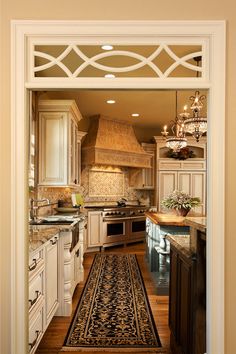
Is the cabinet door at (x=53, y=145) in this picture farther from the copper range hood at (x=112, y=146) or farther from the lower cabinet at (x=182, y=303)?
the lower cabinet at (x=182, y=303)

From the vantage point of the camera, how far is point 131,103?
21.0 feet

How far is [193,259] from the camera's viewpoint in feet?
6.76

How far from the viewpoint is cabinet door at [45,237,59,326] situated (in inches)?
113

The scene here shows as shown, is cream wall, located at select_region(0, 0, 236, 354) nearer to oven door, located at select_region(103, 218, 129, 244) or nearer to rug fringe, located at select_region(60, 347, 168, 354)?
rug fringe, located at select_region(60, 347, 168, 354)

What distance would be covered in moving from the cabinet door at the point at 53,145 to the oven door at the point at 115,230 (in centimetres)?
263

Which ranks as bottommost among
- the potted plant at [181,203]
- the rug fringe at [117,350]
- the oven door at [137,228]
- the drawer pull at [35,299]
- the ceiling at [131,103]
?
the rug fringe at [117,350]

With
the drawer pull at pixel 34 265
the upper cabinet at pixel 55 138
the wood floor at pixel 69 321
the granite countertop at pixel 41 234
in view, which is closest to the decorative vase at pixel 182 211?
the wood floor at pixel 69 321

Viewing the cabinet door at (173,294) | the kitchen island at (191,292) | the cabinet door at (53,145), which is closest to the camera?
the kitchen island at (191,292)

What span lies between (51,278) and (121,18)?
233 centimetres

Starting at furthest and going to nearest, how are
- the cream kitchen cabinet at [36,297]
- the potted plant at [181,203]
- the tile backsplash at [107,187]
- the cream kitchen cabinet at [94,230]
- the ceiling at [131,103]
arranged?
the tile backsplash at [107,187], the cream kitchen cabinet at [94,230], the ceiling at [131,103], the potted plant at [181,203], the cream kitchen cabinet at [36,297]

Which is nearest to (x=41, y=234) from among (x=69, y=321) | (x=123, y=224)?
(x=69, y=321)

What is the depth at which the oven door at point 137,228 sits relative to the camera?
25.4 feet
